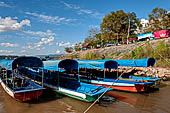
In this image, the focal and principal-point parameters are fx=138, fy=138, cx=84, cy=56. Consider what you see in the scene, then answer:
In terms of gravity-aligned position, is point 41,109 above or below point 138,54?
below

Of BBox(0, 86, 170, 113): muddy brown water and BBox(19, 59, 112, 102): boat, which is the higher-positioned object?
BBox(19, 59, 112, 102): boat

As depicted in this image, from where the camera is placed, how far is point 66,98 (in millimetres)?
9500

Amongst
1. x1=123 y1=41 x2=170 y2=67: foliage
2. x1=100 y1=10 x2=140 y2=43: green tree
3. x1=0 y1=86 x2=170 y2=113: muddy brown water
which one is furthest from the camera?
x1=100 y1=10 x2=140 y2=43: green tree

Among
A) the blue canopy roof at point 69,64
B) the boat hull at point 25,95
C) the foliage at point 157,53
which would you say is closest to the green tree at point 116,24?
the foliage at point 157,53

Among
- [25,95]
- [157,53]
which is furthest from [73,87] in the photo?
[157,53]

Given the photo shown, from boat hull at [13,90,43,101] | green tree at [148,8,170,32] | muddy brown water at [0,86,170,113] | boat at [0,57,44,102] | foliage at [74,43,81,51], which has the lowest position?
muddy brown water at [0,86,170,113]

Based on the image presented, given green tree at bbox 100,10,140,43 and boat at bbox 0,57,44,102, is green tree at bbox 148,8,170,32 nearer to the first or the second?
green tree at bbox 100,10,140,43

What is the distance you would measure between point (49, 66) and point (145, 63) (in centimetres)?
762

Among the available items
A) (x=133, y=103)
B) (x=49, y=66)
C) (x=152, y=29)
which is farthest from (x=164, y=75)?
(x=152, y=29)

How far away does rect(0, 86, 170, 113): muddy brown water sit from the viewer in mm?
7626

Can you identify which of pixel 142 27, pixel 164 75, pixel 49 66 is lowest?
pixel 164 75

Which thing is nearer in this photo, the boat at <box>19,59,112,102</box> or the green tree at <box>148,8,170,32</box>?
the boat at <box>19,59,112,102</box>

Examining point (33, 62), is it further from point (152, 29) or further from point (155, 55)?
point (152, 29)

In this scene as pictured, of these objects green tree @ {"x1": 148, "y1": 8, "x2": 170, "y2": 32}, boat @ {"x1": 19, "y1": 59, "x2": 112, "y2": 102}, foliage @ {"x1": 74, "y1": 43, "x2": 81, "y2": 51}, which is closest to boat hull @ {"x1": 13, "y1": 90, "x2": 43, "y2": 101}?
boat @ {"x1": 19, "y1": 59, "x2": 112, "y2": 102}
